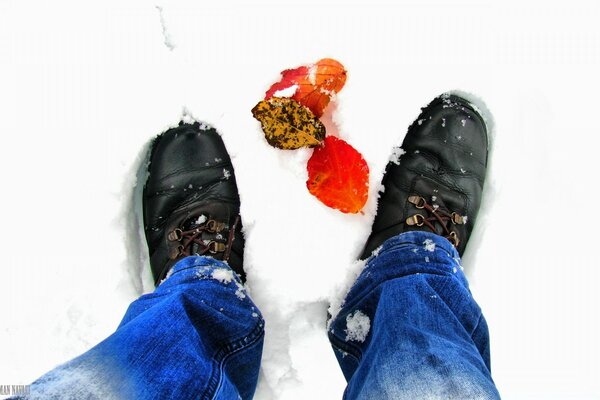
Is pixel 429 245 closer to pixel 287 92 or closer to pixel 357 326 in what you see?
pixel 357 326

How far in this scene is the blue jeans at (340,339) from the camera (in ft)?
1.90

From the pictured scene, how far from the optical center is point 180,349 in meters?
0.64

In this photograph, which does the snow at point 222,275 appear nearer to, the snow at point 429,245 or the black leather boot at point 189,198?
the black leather boot at point 189,198

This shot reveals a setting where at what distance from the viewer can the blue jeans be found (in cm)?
58

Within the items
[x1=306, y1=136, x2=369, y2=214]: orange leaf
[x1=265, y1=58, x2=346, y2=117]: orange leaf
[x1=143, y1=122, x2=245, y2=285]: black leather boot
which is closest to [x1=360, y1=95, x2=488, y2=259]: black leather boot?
[x1=306, y1=136, x2=369, y2=214]: orange leaf

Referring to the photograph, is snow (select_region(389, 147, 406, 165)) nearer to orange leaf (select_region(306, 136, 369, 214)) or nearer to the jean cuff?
orange leaf (select_region(306, 136, 369, 214))

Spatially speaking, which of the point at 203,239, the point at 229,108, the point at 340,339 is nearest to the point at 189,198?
the point at 203,239

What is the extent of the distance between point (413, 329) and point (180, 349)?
333 mm

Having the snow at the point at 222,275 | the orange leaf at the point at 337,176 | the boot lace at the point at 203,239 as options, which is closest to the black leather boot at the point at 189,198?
A: the boot lace at the point at 203,239

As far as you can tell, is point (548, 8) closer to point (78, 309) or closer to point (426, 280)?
point (426, 280)

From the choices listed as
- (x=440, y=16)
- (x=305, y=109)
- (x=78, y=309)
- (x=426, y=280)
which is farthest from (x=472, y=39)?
(x=78, y=309)

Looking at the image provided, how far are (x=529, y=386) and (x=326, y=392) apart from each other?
48cm

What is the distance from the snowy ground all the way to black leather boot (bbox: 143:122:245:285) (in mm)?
42

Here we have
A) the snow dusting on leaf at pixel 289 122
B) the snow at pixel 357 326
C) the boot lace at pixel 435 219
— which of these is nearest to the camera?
the snow at pixel 357 326
